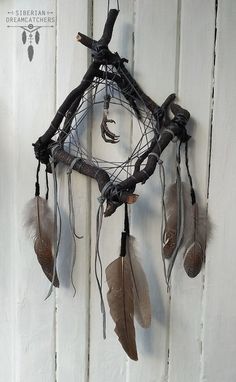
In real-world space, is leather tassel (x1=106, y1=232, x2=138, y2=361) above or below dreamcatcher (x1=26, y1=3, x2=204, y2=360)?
below

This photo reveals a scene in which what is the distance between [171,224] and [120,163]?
17cm

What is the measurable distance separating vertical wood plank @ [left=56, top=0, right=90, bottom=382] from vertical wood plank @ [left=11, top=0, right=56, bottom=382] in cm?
2

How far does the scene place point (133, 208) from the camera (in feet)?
2.90

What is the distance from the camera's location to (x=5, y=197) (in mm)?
937

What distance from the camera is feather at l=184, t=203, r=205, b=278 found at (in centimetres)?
84

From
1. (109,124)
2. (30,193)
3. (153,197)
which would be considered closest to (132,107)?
(109,124)

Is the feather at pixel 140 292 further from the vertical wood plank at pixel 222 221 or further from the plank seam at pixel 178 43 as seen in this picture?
the plank seam at pixel 178 43

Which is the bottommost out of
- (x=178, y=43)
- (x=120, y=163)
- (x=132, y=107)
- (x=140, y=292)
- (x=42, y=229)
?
(x=140, y=292)

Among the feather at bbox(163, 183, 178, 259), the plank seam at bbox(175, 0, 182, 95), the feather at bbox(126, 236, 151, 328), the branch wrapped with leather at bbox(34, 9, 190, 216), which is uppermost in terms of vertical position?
the plank seam at bbox(175, 0, 182, 95)

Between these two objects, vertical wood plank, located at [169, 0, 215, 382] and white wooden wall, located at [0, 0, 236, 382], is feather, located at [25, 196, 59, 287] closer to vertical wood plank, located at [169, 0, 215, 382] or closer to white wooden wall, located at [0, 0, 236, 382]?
white wooden wall, located at [0, 0, 236, 382]

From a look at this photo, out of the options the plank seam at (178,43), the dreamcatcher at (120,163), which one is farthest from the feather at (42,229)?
the plank seam at (178,43)

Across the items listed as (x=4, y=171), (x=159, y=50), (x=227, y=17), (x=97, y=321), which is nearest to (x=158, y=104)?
(x=159, y=50)

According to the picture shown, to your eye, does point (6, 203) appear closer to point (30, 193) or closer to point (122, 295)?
point (30, 193)

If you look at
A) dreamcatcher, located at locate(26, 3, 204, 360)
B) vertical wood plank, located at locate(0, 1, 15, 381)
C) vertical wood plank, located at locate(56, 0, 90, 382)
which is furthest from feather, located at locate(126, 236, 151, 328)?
vertical wood plank, located at locate(0, 1, 15, 381)
